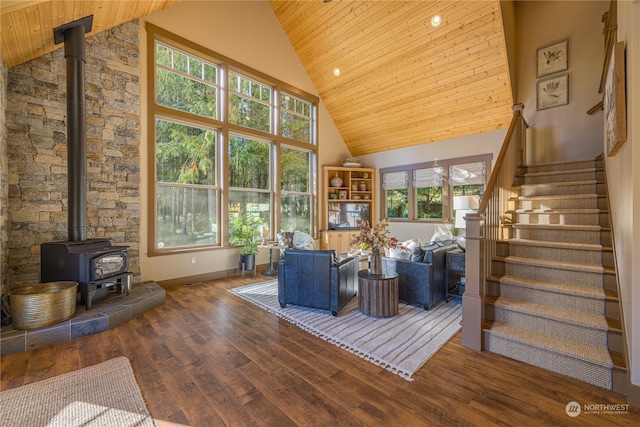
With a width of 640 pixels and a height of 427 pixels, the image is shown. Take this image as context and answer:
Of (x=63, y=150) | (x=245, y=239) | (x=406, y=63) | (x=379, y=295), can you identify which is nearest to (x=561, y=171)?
(x=379, y=295)

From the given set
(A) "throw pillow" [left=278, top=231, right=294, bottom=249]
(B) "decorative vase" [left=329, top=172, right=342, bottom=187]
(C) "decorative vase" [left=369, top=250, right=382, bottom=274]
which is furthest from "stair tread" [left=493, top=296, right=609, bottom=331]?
(B) "decorative vase" [left=329, top=172, right=342, bottom=187]

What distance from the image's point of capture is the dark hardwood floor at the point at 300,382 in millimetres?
1769

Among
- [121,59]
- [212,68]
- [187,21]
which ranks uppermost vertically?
[187,21]

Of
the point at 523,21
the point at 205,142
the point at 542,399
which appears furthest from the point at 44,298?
the point at 523,21

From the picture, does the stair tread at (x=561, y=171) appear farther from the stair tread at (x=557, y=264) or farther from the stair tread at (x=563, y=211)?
the stair tread at (x=557, y=264)

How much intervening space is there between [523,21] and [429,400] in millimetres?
6667

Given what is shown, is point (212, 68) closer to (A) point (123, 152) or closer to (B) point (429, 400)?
(A) point (123, 152)

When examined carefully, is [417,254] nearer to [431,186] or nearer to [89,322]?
[431,186]

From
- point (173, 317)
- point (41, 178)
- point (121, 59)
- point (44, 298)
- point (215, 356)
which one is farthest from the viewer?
point (121, 59)

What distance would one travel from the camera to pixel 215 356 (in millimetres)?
2502

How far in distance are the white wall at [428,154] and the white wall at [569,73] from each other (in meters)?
0.73

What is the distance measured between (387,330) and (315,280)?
3.34ft

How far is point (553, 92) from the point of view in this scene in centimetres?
492

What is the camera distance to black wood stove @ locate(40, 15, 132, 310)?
3.15 m
